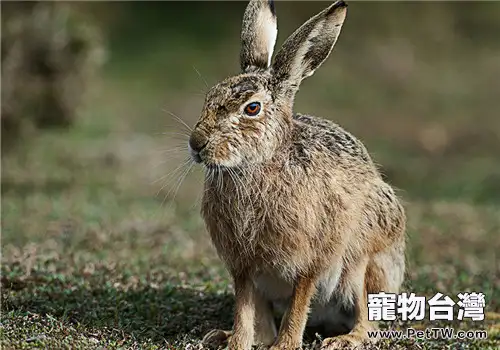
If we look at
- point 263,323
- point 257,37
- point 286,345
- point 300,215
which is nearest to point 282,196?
point 300,215

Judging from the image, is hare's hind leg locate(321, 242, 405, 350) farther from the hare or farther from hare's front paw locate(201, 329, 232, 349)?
hare's front paw locate(201, 329, 232, 349)

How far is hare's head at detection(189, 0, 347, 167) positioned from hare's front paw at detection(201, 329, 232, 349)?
120 cm

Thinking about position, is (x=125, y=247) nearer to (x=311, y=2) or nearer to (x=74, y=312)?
(x=74, y=312)

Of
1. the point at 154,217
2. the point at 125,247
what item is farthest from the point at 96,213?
the point at 125,247

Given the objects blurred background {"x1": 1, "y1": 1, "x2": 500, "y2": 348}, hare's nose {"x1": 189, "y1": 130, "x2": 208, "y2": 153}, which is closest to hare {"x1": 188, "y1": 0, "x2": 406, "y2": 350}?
hare's nose {"x1": 189, "y1": 130, "x2": 208, "y2": 153}

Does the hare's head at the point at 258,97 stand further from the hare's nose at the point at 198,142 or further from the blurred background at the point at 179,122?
the blurred background at the point at 179,122

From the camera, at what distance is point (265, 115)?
5.54 m

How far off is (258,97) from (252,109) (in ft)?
0.29

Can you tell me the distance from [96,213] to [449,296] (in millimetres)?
4649

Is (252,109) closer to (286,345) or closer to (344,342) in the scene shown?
(286,345)

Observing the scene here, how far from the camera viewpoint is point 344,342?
5930mm

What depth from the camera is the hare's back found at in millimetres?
5895

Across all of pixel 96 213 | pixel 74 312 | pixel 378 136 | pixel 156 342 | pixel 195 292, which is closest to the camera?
pixel 156 342

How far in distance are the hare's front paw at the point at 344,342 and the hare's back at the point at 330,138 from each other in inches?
47.5
